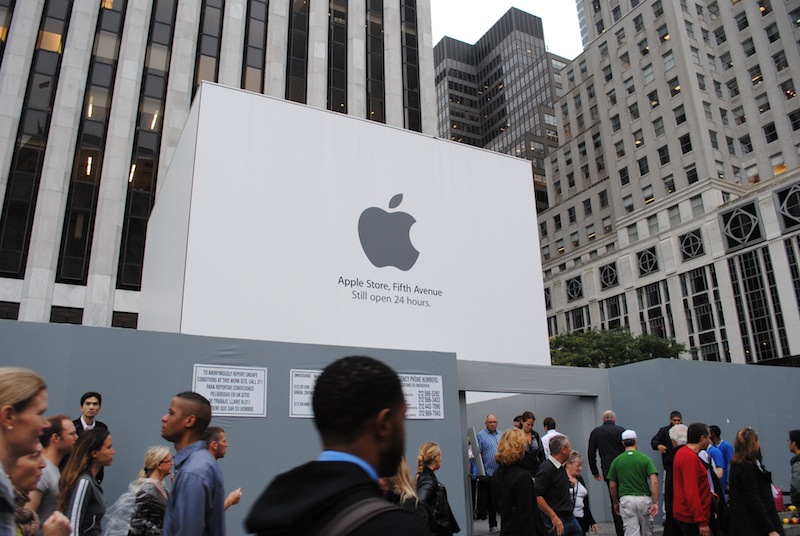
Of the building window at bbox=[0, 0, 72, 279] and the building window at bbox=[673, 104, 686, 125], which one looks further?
the building window at bbox=[673, 104, 686, 125]

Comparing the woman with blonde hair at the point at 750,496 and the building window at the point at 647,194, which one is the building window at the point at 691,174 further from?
the woman with blonde hair at the point at 750,496

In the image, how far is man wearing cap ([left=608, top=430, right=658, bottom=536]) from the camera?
7453 mm

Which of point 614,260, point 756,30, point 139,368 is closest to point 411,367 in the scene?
point 139,368

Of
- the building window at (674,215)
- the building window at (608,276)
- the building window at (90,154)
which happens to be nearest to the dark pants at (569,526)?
the building window at (90,154)

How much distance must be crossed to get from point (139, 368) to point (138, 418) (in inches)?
25.0

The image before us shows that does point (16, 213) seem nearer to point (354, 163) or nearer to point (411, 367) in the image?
point (354, 163)

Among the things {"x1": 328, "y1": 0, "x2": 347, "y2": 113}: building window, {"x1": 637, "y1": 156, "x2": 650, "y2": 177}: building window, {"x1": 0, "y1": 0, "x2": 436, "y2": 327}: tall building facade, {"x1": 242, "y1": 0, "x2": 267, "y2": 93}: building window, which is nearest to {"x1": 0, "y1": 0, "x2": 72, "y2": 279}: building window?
{"x1": 0, "y1": 0, "x2": 436, "y2": 327}: tall building facade

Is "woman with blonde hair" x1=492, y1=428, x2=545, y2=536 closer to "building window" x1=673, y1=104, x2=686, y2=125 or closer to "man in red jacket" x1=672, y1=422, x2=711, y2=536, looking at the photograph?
"man in red jacket" x1=672, y1=422, x2=711, y2=536

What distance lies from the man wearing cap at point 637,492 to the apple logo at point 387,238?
651cm

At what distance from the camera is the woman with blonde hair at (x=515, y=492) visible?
5.12 meters

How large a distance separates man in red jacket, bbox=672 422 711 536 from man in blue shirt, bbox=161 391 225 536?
4915 millimetres

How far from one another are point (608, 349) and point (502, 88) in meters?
83.9

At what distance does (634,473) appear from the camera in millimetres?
7535

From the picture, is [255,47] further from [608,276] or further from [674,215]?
[608,276]
